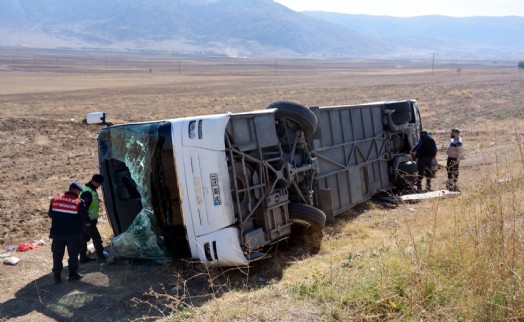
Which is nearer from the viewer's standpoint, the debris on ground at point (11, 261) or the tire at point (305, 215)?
the tire at point (305, 215)

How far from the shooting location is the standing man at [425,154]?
484 inches

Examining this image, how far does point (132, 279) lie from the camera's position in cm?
756

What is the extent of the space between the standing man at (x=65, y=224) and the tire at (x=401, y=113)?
7.86m

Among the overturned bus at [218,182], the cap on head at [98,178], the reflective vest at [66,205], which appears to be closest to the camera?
the overturned bus at [218,182]

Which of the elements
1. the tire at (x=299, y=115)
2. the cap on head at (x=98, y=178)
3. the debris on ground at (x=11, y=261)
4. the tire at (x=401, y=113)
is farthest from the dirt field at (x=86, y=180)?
the tire at (x=299, y=115)

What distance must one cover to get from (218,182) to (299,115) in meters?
2.26

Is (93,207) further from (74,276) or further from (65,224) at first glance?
(74,276)

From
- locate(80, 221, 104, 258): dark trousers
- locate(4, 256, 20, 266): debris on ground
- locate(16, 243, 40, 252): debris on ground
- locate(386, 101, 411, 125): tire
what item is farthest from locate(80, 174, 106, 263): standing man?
locate(386, 101, 411, 125): tire

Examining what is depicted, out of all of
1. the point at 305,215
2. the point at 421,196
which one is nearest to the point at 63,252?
the point at 305,215

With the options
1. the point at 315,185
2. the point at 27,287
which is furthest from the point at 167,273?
the point at 315,185

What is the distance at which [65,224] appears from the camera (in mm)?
7453

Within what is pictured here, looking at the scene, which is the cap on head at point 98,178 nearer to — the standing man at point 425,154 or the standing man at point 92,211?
the standing man at point 92,211

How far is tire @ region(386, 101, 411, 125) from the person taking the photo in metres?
13.0

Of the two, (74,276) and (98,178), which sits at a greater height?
(98,178)
